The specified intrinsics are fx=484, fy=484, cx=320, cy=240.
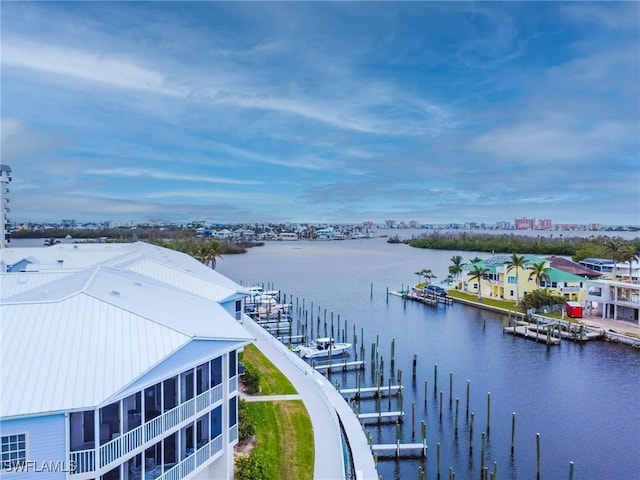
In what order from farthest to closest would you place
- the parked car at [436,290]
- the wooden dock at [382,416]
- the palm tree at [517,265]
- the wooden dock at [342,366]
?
the parked car at [436,290] → the palm tree at [517,265] → the wooden dock at [342,366] → the wooden dock at [382,416]

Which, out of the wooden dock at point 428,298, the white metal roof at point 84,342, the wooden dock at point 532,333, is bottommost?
the wooden dock at point 532,333

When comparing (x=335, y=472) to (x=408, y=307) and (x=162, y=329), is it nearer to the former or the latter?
(x=162, y=329)

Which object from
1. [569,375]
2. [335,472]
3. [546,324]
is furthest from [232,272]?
[335,472]

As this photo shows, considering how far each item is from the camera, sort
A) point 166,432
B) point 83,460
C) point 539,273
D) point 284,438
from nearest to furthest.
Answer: point 83,460, point 166,432, point 284,438, point 539,273

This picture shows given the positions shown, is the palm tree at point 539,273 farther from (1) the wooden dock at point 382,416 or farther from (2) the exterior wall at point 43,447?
(2) the exterior wall at point 43,447

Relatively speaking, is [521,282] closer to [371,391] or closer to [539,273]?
[539,273]

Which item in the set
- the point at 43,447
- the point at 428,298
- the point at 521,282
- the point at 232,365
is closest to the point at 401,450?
the point at 232,365

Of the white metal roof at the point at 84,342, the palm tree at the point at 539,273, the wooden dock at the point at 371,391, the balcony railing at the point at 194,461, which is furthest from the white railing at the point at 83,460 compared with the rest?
the palm tree at the point at 539,273
